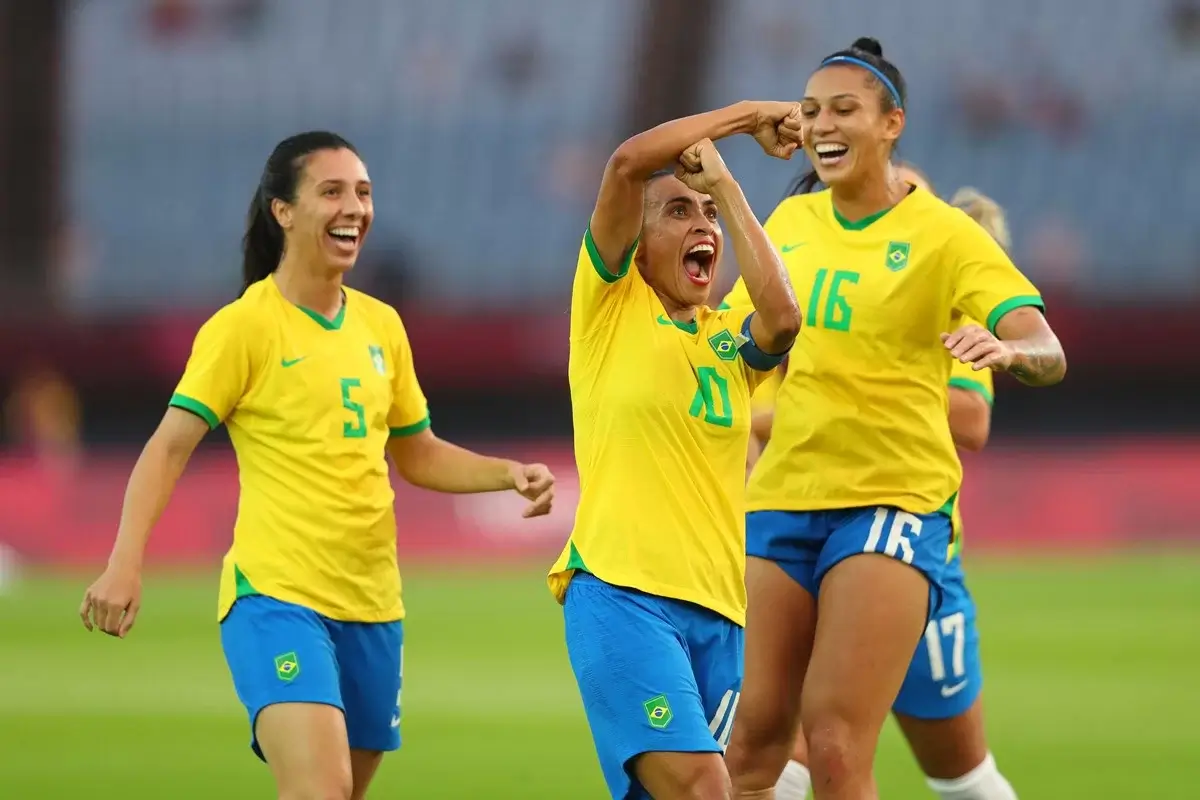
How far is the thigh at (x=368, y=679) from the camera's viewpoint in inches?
210

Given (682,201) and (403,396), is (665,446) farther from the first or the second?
(403,396)

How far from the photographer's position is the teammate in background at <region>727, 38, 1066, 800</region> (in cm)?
532

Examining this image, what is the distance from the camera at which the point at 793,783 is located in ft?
20.4

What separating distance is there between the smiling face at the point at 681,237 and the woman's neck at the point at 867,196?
872mm

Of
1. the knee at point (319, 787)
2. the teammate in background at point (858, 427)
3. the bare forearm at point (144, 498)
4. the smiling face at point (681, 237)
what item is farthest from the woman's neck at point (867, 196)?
the knee at point (319, 787)

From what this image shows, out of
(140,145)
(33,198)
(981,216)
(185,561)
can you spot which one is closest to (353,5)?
(140,145)

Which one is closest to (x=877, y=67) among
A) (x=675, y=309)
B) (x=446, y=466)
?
(x=675, y=309)

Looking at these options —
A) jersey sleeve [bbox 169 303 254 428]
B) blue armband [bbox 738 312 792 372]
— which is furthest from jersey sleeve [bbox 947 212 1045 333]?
jersey sleeve [bbox 169 303 254 428]

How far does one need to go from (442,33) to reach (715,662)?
59.8 feet

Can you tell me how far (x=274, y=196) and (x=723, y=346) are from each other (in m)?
1.54

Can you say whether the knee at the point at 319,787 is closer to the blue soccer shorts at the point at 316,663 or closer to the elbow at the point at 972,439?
the blue soccer shorts at the point at 316,663

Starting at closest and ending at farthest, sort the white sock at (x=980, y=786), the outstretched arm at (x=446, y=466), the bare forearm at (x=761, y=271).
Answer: the bare forearm at (x=761, y=271), the outstretched arm at (x=446, y=466), the white sock at (x=980, y=786)

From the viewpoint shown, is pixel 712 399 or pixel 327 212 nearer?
pixel 712 399

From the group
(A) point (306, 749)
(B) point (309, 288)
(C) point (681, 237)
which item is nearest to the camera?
(C) point (681, 237)
